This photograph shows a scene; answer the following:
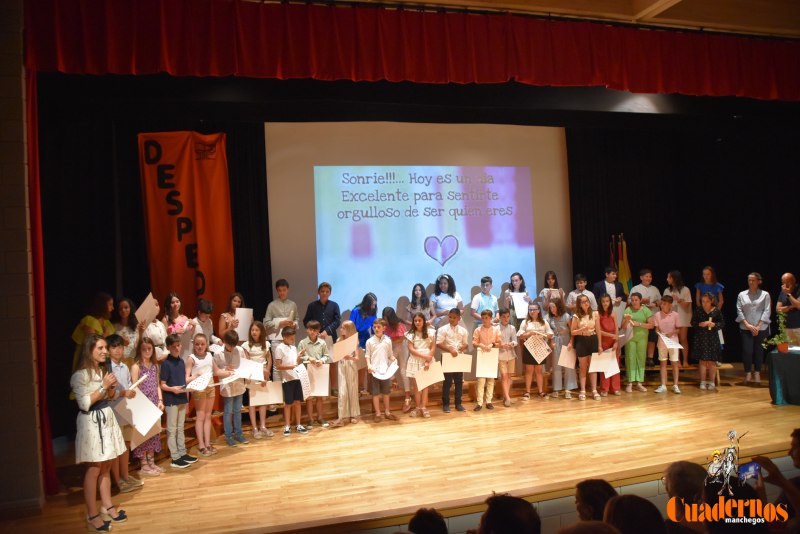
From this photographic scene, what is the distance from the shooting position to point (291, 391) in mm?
6648

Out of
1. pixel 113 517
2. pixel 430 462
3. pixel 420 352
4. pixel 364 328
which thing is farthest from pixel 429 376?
pixel 113 517

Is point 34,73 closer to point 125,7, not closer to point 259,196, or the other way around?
point 125,7

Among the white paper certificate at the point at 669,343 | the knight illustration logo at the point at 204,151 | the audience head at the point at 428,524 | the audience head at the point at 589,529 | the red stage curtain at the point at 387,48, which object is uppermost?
the red stage curtain at the point at 387,48

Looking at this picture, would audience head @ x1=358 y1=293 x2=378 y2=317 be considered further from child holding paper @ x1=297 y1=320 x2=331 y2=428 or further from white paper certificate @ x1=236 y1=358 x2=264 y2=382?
white paper certificate @ x1=236 y1=358 x2=264 y2=382

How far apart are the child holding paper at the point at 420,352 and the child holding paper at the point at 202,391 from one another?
210 centimetres

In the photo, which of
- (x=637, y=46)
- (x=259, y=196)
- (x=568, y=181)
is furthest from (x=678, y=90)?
(x=259, y=196)

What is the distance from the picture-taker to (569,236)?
981cm

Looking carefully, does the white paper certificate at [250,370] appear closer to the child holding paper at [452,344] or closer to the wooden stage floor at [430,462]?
the wooden stage floor at [430,462]

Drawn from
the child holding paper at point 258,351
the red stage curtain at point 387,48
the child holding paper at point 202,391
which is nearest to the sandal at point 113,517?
the child holding paper at point 202,391

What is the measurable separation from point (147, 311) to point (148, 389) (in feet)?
2.96

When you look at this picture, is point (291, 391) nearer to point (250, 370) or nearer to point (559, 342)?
point (250, 370)

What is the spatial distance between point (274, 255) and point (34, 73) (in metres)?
3.68

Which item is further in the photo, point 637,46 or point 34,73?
point 637,46

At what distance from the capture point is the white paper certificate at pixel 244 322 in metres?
6.92
